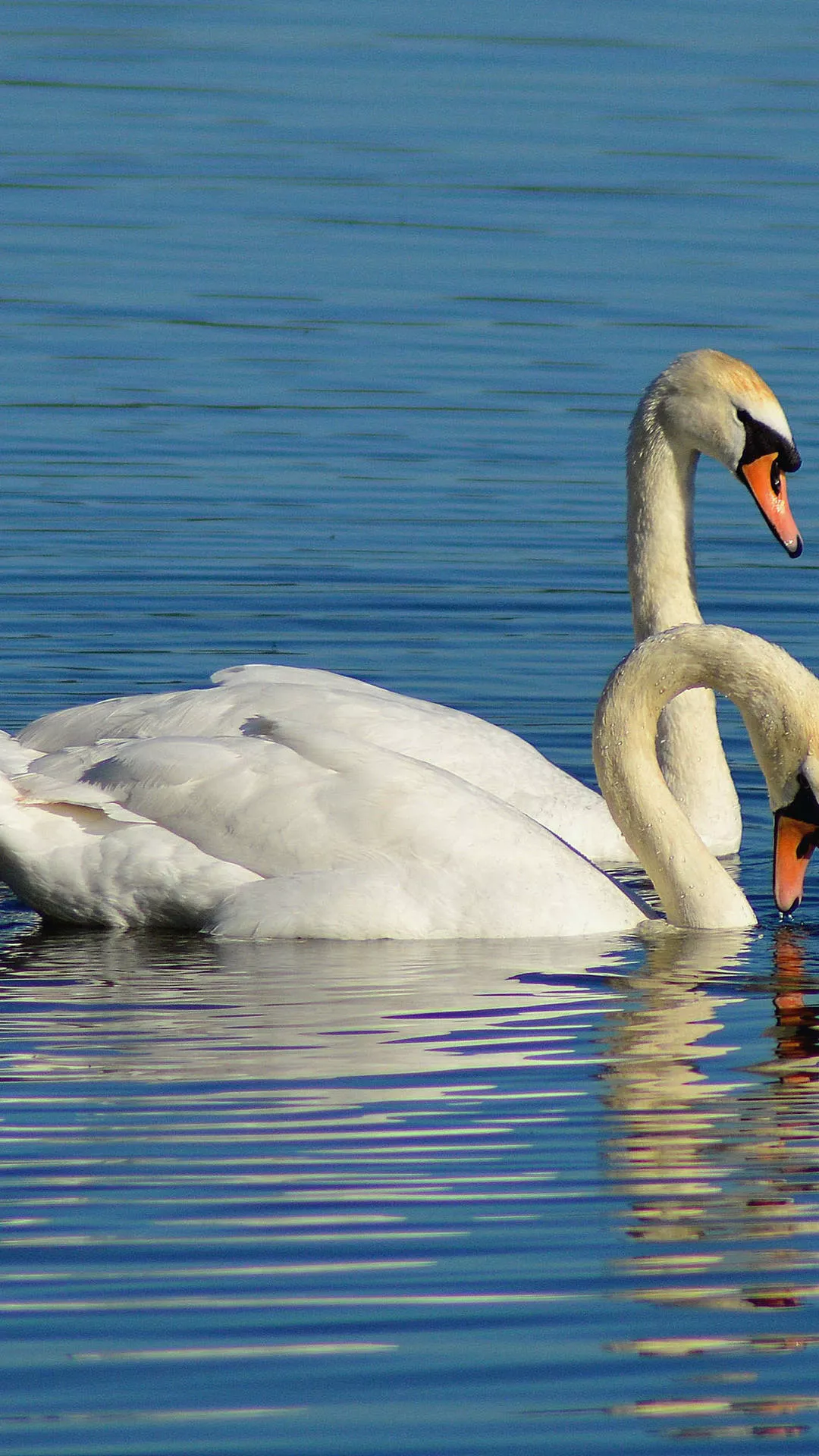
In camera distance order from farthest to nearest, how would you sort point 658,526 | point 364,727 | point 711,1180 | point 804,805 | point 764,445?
1. point 658,526
2. point 764,445
3. point 364,727
4. point 804,805
5. point 711,1180

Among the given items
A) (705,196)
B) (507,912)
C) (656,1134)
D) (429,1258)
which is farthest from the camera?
(705,196)

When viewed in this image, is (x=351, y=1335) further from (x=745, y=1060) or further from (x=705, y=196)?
(x=705, y=196)

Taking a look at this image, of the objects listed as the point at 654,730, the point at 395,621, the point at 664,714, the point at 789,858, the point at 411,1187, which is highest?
the point at 395,621

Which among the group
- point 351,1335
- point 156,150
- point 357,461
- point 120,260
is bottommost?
point 351,1335

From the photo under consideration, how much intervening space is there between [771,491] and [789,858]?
7.03ft

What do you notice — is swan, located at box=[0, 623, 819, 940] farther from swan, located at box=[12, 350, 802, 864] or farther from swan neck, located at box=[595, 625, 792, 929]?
swan, located at box=[12, 350, 802, 864]

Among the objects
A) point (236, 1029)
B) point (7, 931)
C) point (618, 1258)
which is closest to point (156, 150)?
point (7, 931)

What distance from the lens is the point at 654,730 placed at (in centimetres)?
870

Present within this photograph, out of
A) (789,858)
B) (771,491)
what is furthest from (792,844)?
(771,491)

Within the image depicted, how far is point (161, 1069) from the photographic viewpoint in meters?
6.76

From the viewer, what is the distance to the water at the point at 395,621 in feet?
16.7

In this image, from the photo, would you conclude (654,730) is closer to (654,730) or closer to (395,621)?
(654,730)

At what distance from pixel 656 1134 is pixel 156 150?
574 inches

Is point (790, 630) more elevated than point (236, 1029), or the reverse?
point (790, 630)
